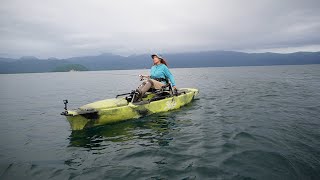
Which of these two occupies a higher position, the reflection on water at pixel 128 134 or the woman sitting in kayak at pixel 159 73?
the woman sitting in kayak at pixel 159 73

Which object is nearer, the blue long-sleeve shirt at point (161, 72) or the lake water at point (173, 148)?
the lake water at point (173, 148)

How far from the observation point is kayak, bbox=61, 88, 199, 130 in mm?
10461

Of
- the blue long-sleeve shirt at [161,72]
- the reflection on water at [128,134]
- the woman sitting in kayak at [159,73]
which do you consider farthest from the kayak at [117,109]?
the blue long-sleeve shirt at [161,72]

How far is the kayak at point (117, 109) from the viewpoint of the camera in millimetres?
10461

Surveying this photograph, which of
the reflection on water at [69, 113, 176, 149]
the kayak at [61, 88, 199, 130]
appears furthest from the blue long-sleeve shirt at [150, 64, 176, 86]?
the reflection on water at [69, 113, 176, 149]

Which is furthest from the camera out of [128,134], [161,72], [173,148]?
[161,72]

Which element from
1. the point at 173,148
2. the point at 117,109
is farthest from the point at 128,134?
the point at 173,148

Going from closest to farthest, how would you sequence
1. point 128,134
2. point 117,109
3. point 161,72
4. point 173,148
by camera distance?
point 173,148 → point 128,134 → point 117,109 → point 161,72

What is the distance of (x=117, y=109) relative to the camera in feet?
37.6

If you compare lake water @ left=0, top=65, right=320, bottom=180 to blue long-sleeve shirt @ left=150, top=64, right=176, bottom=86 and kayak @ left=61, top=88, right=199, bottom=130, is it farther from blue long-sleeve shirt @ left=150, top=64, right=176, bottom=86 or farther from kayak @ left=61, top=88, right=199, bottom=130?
blue long-sleeve shirt @ left=150, top=64, right=176, bottom=86

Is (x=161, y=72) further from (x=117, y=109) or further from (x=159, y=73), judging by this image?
(x=117, y=109)

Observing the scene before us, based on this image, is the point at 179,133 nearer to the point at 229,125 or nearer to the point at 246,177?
the point at 229,125

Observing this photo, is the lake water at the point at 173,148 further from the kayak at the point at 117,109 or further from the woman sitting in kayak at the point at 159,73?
the woman sitting in kayak at the point at 159,73

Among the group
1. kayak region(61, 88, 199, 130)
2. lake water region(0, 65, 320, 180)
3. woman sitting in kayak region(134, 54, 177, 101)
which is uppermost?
woman sitting in kayak region(134, 54, 177, 101)
